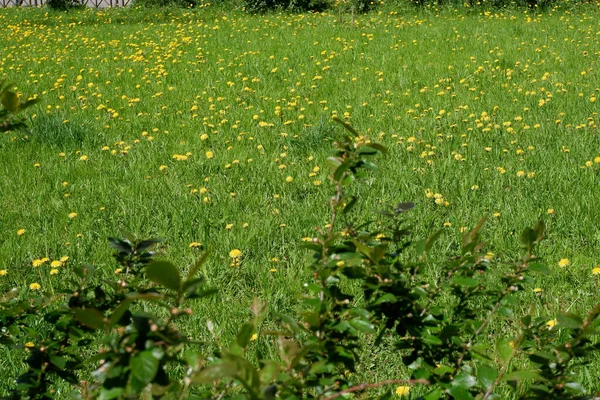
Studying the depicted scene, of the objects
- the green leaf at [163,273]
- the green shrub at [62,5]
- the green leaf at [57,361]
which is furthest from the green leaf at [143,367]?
the green shrub at [62,5]

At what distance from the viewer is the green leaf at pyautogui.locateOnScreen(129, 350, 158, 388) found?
93 centimetres

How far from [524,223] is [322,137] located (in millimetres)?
1859

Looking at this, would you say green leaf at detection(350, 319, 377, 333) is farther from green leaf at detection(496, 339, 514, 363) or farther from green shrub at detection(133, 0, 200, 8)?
green shrub at detection(133, 0, 200, 8)

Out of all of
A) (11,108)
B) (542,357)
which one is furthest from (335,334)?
(11,108)

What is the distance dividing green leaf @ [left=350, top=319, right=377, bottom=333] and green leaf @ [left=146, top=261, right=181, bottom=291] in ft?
1.49

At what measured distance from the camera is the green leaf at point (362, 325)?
4.14ft

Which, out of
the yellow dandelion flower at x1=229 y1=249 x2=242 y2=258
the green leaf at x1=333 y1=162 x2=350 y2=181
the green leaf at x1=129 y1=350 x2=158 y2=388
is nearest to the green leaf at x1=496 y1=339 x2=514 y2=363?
the green leaf at x1=333 y1=162 x2=350 y2=181

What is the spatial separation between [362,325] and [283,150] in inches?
149

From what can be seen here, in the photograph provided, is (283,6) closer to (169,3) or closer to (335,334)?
(169,3)

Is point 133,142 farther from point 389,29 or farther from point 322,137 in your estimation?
point 389,29

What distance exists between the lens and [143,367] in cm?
94

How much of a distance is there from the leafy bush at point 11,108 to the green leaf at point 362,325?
695 millimetres

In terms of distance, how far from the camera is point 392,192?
408 cm

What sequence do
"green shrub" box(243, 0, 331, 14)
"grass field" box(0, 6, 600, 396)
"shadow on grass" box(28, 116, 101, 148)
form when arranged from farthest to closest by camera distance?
"green shrub" box(243, 0, 331, 14), "shadow on grass" box(28, 116, 101, 148), "grass field" box(0, 6, 600, 396)
